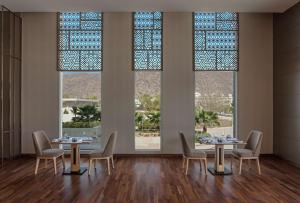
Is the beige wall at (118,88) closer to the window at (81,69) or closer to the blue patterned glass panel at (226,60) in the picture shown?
the window at (81,69)

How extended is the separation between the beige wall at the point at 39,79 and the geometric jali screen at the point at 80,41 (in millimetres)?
265

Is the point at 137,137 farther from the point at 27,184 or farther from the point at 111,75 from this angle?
the point at 27,184

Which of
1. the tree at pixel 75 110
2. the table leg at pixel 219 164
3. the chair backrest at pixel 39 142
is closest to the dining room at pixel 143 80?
the tree at pixel 75 110

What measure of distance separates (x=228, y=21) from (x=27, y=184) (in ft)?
22.3

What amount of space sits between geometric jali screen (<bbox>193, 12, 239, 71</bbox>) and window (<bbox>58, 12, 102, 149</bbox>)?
9.47 feet

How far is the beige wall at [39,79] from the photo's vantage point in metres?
8.16

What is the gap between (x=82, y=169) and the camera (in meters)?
6.48

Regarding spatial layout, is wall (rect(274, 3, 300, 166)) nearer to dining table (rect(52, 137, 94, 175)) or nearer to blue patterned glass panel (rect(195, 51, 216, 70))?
blue patterned glass panel (rect(195, 51, 216, 70))

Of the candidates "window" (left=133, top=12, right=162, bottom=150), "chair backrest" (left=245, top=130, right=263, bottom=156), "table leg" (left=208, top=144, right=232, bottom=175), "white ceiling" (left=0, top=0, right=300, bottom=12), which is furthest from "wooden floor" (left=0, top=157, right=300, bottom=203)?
"white ceiling" (left=0, top=0, right=300, bottom=12)

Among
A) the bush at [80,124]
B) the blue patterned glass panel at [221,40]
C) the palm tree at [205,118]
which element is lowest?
the bush at [80,124]

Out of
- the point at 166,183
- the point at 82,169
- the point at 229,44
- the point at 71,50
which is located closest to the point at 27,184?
the point at 82,169

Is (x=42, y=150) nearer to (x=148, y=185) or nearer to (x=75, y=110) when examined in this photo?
(x=75, y=110)

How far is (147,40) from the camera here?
27.0 ft

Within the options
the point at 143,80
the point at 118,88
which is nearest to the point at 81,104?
the point at 118,88
